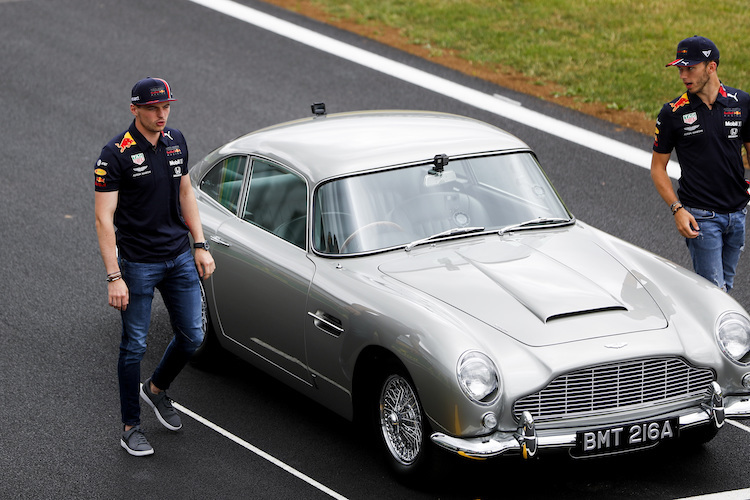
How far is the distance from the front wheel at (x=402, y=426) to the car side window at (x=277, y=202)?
1206mm

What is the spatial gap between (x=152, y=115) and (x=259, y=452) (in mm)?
2005

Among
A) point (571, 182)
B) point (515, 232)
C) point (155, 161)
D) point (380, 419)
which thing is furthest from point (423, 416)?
point (571, 182)

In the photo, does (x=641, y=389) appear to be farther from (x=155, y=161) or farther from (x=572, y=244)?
(x=155, y=161)

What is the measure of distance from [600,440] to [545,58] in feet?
32.1

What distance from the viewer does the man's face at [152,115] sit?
5.82 m

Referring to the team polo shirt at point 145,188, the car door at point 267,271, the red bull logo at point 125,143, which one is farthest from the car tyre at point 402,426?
the red bull logo at point 125,143

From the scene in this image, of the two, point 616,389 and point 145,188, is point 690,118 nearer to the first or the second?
point 616,389

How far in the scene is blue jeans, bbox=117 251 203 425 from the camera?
5992 millimetres

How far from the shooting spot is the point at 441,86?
43.7ft

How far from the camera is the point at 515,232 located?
6543 millimetres

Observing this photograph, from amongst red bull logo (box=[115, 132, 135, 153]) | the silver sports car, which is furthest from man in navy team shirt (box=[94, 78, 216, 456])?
the silver sports car

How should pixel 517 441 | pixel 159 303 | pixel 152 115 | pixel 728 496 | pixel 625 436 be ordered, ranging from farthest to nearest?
pixel 159 303
pixel 152 115
pixel 728 496
pixel 625 436
pixel 517 441

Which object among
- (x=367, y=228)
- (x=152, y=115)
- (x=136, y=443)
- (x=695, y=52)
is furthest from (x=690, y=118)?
(x=136, y=443)

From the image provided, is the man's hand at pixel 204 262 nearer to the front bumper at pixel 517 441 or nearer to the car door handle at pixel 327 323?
the car door handle at pixel 327 323
